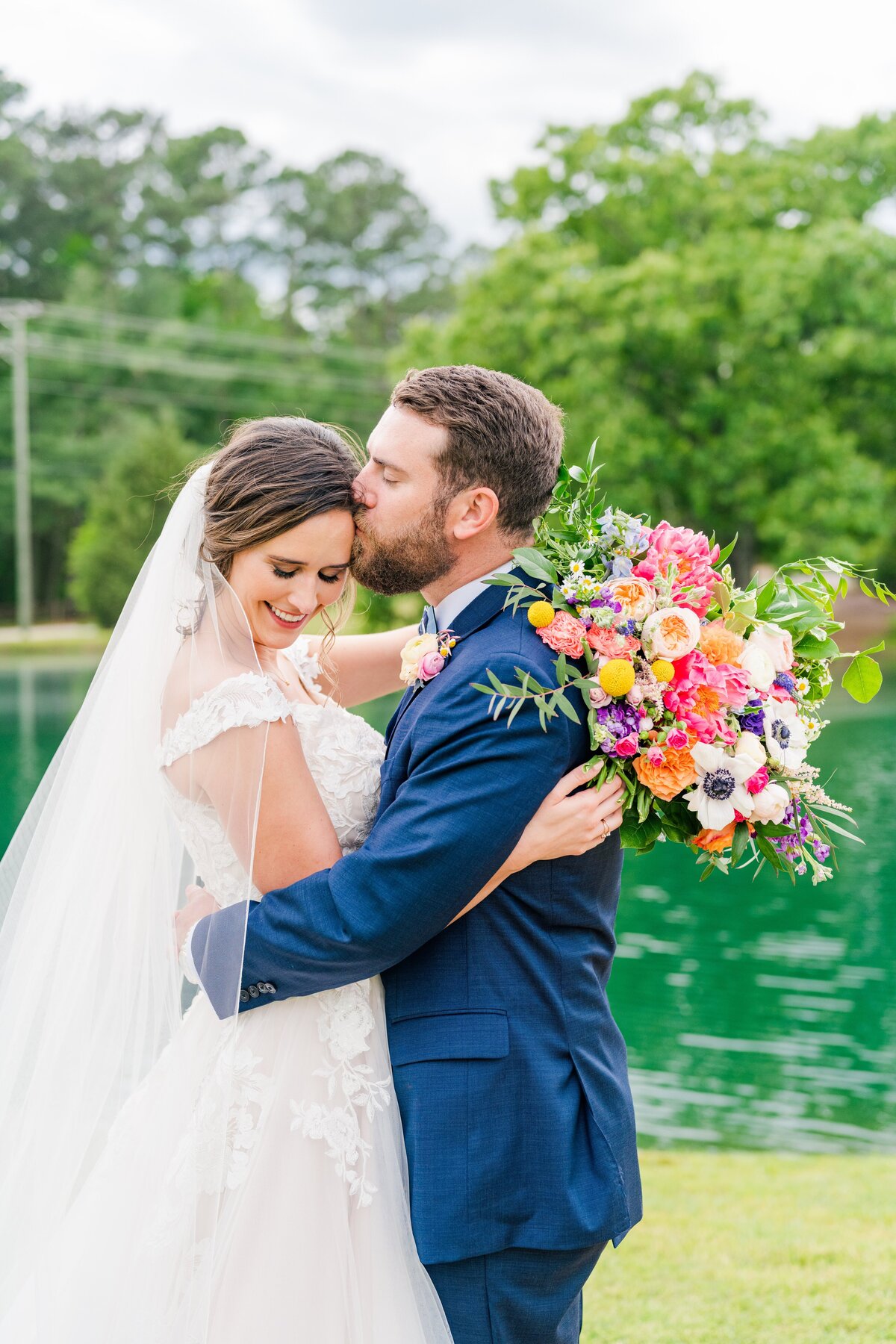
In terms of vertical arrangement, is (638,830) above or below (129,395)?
above

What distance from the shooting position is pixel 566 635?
7.85ft

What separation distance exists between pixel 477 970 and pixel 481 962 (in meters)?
0.02

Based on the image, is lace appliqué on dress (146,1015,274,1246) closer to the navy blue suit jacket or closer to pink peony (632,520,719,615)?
the navy blue suit jacket

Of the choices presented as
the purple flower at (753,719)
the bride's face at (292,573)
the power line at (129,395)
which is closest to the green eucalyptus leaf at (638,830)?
the purple flower at (753,719)

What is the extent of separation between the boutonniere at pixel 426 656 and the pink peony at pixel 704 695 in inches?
17.8

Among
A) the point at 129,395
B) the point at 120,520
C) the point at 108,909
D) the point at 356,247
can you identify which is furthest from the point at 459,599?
the point at 356,247

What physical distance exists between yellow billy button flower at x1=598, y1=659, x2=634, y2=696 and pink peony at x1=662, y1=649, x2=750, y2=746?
9 centimetres

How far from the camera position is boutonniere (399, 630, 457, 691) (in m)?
2.55

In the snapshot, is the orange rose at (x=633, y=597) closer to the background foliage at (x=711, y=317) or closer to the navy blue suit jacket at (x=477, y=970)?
the navy blue suit jacket at (x=477, y=970)

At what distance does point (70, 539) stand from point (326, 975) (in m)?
46.3

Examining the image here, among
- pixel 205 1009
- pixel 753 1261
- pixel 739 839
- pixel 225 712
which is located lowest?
pixel 753 1261

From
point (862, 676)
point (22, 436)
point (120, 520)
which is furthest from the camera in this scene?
point (22, 436)

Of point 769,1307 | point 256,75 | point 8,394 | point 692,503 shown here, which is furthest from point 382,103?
point 769,1307

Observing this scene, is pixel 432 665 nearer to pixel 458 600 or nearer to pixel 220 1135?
pixel 458 600
